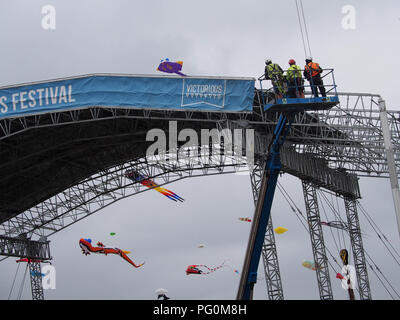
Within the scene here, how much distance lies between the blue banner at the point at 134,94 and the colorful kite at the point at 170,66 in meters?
0.46

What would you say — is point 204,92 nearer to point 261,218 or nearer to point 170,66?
point 170,66

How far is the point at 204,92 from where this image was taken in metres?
31.3

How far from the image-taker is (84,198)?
43.8 m

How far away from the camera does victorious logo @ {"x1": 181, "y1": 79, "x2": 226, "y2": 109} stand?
31125mm

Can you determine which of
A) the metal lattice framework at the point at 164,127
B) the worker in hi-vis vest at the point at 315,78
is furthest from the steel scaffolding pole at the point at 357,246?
the worker in hi-vis vest at the point at 315,78

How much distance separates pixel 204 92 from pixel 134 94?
145 inches

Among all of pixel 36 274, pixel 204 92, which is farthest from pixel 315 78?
pixel 36 274

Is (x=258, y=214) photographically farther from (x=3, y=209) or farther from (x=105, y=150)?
(x=3, y=209)

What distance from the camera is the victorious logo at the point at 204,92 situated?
31125 millimetres

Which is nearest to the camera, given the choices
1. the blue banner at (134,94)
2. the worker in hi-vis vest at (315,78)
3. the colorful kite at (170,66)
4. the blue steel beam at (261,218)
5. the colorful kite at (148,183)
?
the blue steel beam at (261,218)

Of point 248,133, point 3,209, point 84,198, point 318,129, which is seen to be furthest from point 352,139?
point 3,209

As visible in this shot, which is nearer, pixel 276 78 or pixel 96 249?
pixel 276 78

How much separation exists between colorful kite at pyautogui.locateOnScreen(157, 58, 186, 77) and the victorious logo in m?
0.79

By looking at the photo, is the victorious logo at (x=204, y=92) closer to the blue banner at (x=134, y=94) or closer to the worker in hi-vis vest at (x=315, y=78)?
the blue banner at (x=134, y=94)
